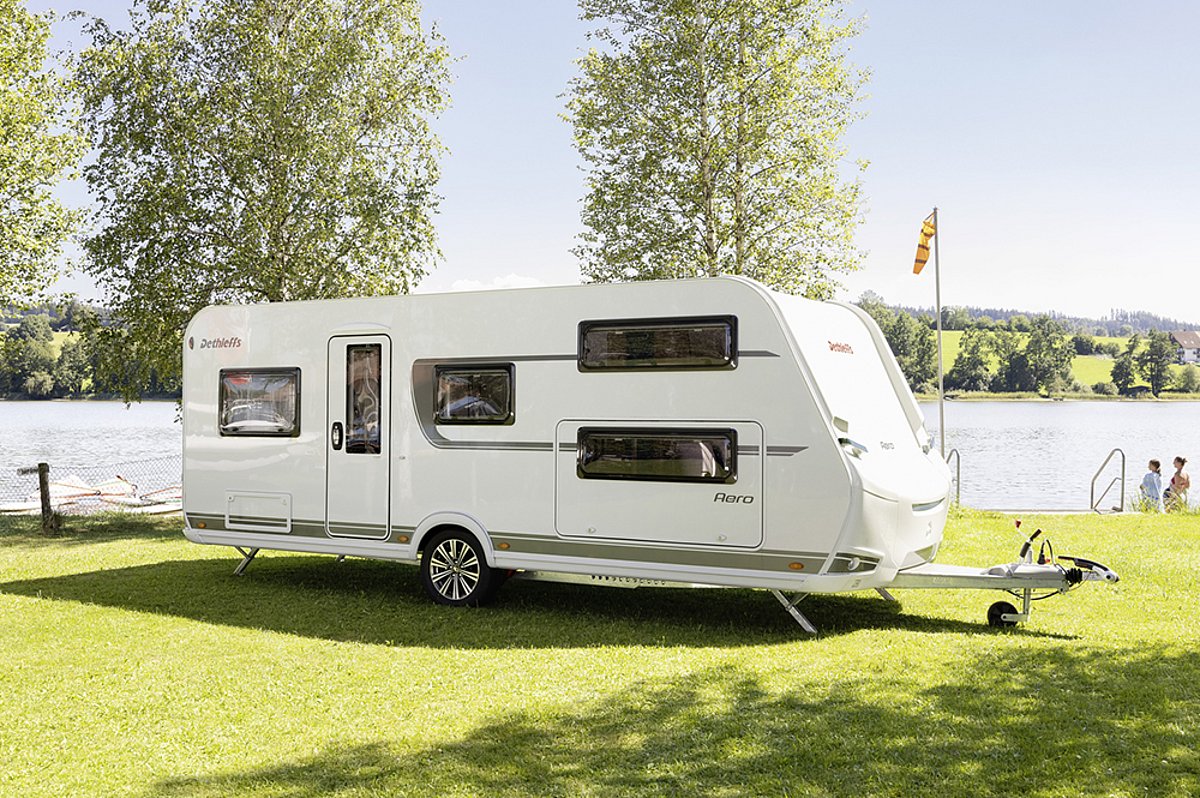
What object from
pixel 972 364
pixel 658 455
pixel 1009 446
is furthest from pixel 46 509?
pixel 972 364

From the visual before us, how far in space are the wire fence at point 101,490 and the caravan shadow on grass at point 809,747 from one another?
13.3 m

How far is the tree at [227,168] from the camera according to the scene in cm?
1825

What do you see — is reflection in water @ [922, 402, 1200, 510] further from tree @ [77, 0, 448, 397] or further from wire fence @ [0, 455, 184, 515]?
wire fence @ [0, 455, 184, 515]

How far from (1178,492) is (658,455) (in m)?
13.6

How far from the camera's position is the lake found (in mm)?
31250

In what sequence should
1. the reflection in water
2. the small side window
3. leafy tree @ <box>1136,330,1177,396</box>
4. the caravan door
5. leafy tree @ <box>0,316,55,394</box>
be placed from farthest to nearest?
1. leafy tree @ <box>1136,330,1177,396</box>
2. the reflection in water
3. leafy tree @ <box>0,316,55,394</box>
4. the caravan door
5. the small side window

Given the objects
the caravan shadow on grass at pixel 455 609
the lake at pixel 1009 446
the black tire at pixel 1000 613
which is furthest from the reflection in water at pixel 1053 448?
the caravan shadow on grass at pixel 455 609

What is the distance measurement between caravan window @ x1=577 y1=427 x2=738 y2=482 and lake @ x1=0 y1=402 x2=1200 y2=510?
566 inches

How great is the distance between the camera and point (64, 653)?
834 cm

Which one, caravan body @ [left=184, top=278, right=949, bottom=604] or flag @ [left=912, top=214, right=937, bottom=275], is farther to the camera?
flag @ [left=912, top=214, right=937, bottom=275]

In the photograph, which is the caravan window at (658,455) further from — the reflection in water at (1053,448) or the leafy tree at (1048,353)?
the leafy tree at (1048,353)

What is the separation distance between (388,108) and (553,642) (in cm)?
1348

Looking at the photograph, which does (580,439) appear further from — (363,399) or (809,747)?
(809,747)

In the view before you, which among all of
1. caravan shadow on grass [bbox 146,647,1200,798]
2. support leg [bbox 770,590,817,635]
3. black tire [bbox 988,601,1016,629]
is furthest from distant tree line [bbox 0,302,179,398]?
black tire [bbox 988,601,1016,629]
